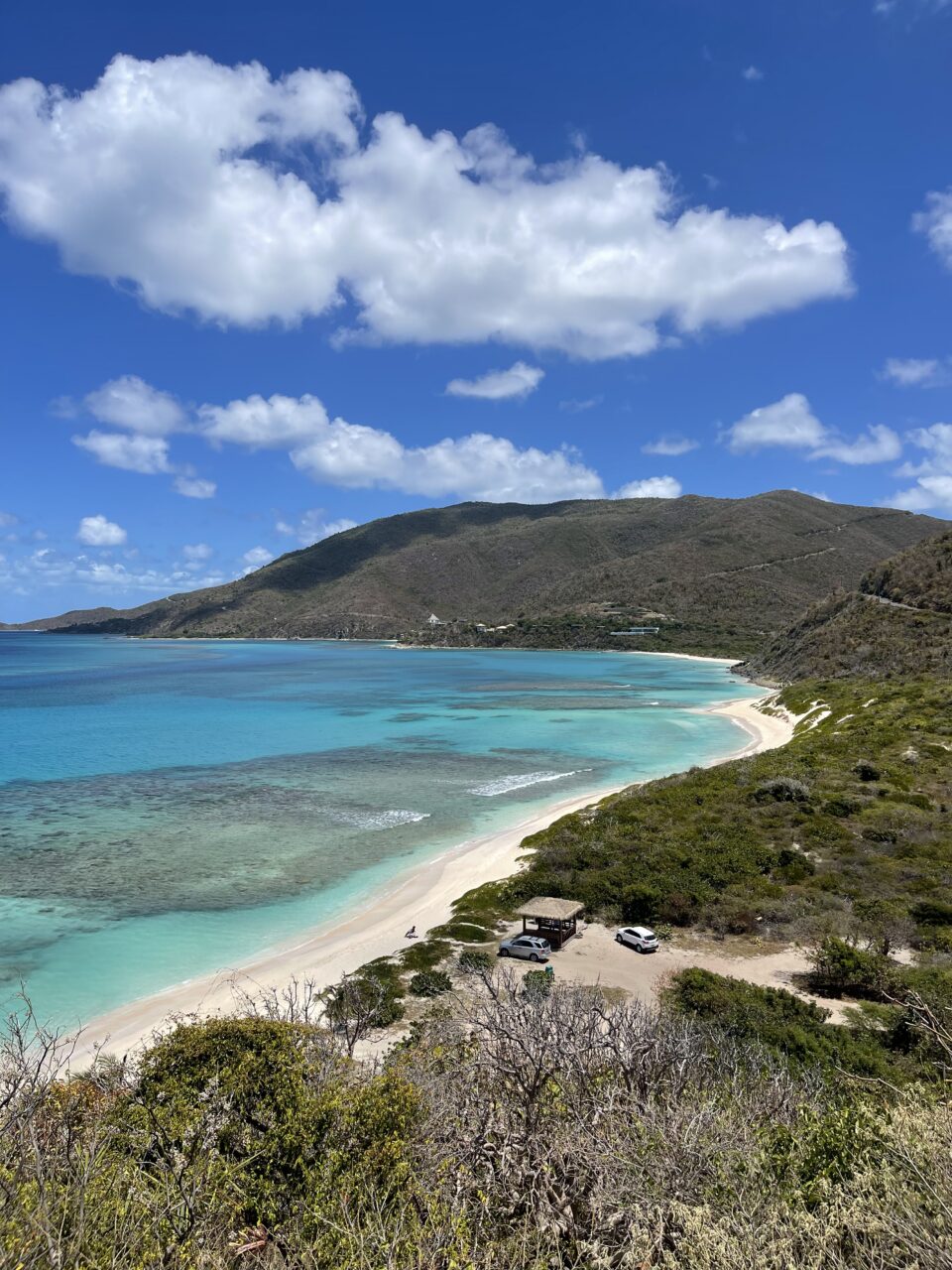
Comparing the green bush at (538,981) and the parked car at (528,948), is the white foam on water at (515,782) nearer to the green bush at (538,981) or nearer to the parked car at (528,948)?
the parked car at (528,948)

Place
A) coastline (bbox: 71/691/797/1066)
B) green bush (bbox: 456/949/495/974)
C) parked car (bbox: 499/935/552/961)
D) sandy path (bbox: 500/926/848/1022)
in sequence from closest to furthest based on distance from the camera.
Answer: coastline (bbox: 71/691/797/1066)
sandy path (bbox: 500/926/848/1022)
green bush (bbox: 456/949/495/974)
parked car (bbox: 499/935/552/961)

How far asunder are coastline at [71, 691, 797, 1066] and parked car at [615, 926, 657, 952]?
5637 millimetres

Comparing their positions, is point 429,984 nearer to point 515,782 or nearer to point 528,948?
point 528,948

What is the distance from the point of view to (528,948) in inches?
703

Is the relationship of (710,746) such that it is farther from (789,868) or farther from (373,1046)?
(373,1046)

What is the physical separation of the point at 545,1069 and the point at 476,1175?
1.86 meters

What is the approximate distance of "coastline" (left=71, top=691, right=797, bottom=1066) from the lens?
15.6 m

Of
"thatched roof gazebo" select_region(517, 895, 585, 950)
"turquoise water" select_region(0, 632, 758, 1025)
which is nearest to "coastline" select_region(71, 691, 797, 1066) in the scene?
"turquoise water" select_region(0, 632, 758, 1025)

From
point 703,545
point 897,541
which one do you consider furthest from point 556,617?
point 897,541

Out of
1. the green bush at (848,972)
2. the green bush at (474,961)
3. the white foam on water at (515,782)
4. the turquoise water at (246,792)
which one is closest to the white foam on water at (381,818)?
the turquoise water at (246,792)

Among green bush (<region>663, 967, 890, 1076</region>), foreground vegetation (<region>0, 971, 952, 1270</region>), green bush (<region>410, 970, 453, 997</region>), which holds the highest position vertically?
foreground vegetation (<region>0, 971, 952, 1270</region>)

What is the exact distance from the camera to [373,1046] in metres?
13.3

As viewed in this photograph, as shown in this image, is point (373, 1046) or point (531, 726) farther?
point (531, 726)

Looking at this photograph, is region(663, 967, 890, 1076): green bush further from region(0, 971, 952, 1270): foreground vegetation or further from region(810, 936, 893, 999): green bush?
region(0, 971, 952, 1270): foreground vegetation
